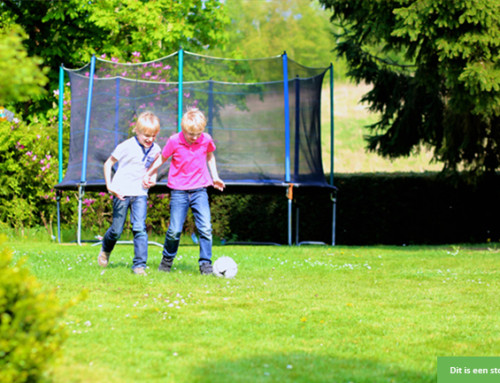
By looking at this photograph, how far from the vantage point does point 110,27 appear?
15.0 meters

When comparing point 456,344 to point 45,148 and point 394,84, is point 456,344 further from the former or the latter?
point 394,84

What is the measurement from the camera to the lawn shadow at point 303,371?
130 inches

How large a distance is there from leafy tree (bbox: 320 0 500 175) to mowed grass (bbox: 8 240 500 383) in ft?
10.6

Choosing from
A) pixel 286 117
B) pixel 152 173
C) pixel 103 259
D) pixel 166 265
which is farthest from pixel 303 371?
pixel 286 117

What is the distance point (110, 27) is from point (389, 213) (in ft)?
25.8

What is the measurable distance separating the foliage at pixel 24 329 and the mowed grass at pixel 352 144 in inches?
885

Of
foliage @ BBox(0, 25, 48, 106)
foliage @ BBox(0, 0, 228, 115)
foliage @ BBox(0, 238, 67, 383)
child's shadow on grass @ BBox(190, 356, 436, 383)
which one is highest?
foliage @ BBox(0, 0, 228, 115)

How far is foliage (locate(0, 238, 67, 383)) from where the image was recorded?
2617mm

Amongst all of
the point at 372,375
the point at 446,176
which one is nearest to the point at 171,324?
the point at 372,375

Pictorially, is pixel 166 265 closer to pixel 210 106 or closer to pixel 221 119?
pixel 221 119

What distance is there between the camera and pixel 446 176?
→ 537 inches

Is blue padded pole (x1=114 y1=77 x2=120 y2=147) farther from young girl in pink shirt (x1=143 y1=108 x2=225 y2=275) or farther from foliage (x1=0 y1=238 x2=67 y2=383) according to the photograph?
foliage (x1=0 y1=238 x2=67 y2=383)

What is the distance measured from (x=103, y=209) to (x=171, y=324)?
29.5 ft

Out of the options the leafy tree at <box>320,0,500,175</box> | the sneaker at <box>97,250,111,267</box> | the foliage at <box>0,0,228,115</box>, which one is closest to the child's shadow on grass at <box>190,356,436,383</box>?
the sneaker at <box>97,250,111,267</box>
